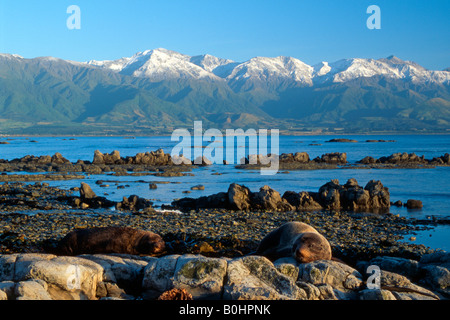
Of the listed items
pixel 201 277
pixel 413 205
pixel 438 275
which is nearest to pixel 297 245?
pixel 201 277

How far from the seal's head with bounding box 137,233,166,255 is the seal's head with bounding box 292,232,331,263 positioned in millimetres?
4110

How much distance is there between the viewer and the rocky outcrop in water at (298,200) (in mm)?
31461

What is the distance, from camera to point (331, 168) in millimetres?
70438

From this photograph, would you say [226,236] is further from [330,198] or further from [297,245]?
[330,198]

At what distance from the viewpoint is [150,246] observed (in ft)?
49.2

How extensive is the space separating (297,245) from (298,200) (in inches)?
764

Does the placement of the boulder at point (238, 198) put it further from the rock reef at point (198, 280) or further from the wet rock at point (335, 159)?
the wet rock at point (335, 159)

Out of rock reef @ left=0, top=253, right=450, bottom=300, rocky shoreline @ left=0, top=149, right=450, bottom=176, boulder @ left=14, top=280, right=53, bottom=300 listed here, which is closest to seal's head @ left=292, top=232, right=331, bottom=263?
rock reef @ left=0, top=253, right=450, bottom=300

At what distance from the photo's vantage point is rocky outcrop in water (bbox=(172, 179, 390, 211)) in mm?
31461

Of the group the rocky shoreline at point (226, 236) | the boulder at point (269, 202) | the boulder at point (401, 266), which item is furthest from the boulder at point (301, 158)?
the boulder at point (401, 266)

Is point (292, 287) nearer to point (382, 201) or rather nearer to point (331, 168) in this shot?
point (382, 201)

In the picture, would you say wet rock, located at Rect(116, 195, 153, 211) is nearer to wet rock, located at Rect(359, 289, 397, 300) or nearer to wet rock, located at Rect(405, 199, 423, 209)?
wet rock, located at Rect(405, 199, 423, 209)
